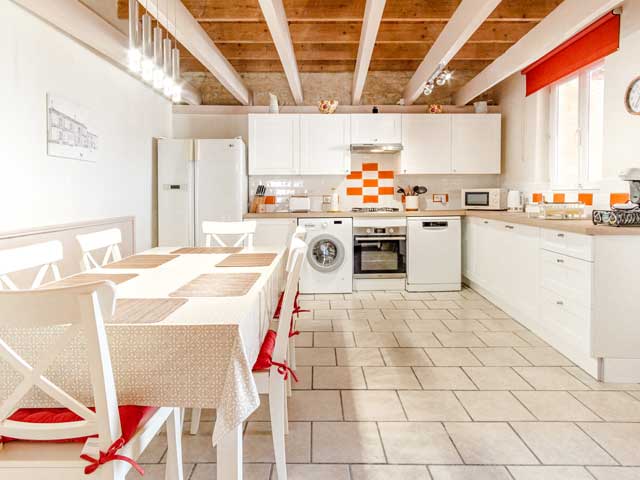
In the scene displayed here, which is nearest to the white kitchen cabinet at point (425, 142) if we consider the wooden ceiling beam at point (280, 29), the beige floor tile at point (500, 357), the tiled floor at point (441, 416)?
the wooden ceiling beam at point (280, 29)

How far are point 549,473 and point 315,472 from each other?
36.5 inches

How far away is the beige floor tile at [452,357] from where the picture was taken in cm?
304

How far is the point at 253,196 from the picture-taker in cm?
574

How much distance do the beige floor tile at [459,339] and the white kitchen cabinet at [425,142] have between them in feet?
7.96

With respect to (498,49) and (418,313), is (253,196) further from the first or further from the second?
(498,49)

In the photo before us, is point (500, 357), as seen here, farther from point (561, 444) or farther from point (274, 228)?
point (274, 228)

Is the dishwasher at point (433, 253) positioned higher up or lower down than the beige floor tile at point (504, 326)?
higher up

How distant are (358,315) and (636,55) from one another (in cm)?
291

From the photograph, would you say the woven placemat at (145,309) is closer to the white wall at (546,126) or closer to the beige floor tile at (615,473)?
the beige floor tile at (615,473)

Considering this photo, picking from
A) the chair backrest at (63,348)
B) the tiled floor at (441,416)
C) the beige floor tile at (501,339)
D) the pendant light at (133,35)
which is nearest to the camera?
the chair backrest at (63,348)

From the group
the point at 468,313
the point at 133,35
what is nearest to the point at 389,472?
the point at 133,35

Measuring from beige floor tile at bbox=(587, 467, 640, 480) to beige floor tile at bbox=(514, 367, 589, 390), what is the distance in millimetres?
802

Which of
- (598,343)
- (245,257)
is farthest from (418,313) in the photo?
(245,257)

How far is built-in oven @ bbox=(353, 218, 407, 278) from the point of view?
5203 millimetres
